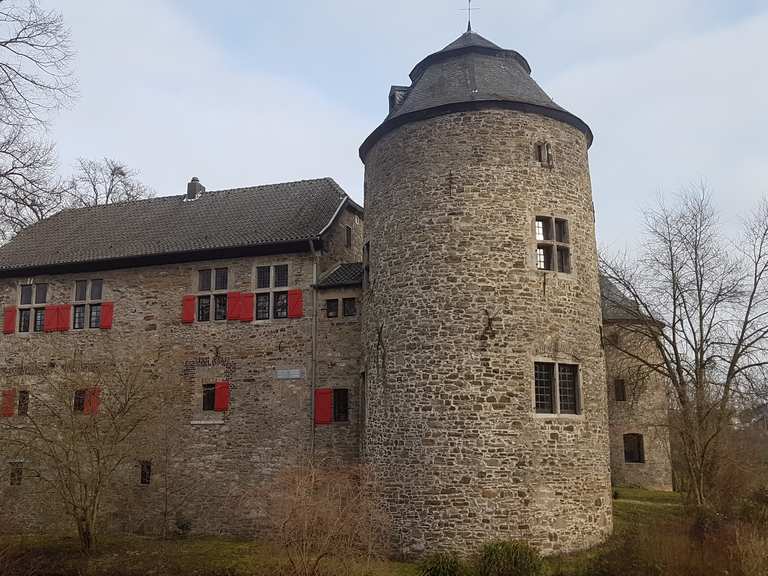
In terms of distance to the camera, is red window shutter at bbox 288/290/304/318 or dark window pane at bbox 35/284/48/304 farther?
dark window pane at bbox 35/284/48/304

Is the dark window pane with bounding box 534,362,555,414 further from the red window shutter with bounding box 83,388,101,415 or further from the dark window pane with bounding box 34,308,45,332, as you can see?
the dark window pane with bounding box 34,308,45,332

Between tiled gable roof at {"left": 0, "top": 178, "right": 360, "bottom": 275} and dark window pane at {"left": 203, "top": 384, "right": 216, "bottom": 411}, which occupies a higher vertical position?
tiled gable roof at {"left": 0, "top": 178, "right": 360, "bottom": 275}

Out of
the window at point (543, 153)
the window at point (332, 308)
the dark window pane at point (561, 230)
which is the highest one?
the window at point (543, 153)

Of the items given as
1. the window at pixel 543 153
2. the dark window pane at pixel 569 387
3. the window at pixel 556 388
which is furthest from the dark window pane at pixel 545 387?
the window at pixel 543 153

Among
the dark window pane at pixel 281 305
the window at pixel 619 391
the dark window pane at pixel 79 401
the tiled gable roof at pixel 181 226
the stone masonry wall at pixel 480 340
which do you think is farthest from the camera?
the window at pixel 619 391

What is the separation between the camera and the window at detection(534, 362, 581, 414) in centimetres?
1380

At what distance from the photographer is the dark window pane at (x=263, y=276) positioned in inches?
720

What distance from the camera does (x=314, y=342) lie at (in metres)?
17.4

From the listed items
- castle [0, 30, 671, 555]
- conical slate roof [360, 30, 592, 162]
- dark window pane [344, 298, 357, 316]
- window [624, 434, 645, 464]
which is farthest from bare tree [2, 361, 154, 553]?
window [624, 434, 645, 464]

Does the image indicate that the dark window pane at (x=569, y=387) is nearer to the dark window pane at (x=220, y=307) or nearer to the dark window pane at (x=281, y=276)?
the dark window pane at (x=281, y=276)

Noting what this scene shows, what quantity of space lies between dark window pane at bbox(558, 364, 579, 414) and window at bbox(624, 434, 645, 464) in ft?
42.9

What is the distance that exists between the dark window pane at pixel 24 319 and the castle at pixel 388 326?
0.13 ft

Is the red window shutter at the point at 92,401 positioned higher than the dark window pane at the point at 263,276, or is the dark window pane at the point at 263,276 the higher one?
the dark window pane at the point at 263,276

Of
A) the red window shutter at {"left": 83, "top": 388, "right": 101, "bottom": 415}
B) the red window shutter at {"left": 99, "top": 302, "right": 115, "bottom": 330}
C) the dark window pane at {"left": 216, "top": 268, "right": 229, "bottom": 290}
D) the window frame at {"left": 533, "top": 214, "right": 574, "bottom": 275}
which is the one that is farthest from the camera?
the red window shutter at {"left": 99, "top": 302, "right": 115, "bottom": 330}
